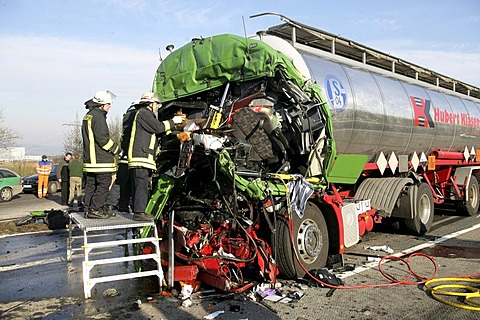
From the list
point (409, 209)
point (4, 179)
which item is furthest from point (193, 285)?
point (4, 179)

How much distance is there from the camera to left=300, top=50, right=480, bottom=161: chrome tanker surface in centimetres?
677

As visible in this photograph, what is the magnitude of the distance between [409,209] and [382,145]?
1596 millimetres

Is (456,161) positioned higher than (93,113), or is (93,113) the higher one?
(93,113)

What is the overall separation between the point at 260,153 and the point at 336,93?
68.6 inches

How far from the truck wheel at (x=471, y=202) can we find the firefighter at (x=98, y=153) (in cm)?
941

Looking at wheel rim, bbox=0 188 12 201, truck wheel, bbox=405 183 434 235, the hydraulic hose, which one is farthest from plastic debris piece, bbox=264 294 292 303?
wheel rim, bbox=0 188 12 201

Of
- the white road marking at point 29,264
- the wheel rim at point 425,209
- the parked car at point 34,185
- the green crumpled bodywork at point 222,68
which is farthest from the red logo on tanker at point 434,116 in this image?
the parked car at point 34,185

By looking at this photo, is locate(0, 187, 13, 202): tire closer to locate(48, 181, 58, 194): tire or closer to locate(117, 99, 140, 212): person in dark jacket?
locate(48, 181, 58, 194): tire

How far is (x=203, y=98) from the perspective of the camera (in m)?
6.38

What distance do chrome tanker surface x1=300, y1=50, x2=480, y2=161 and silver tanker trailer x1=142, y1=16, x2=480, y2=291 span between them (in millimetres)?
34

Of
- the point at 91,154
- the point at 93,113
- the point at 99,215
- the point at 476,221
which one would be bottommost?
the point at 476,221

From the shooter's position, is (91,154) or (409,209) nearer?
(91,154)

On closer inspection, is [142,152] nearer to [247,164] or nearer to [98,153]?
[98,153]

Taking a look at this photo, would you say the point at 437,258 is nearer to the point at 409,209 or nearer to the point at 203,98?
the point at 409,209
